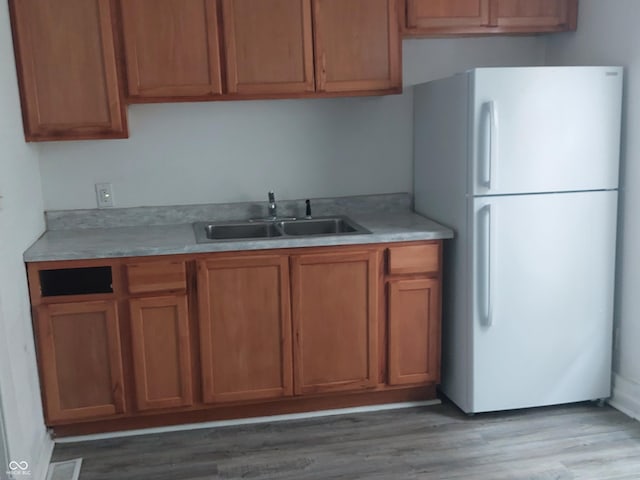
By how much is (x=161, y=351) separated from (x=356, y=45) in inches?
63.6

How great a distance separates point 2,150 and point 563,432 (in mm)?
2550

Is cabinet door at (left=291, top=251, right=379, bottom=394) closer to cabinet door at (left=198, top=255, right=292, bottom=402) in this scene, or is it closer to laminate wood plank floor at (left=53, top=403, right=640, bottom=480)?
cabinet door at (left=198, top=255, right=292, bottom=402)

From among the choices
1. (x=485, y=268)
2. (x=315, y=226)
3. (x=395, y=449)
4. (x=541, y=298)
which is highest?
(x=315, y=226)

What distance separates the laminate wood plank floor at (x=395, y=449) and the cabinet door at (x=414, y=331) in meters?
0.19

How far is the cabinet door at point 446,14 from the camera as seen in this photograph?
2957mm

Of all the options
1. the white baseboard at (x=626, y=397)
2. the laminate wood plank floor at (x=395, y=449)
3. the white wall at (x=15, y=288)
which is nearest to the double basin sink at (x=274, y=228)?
the white wall at (x=15, y=288)

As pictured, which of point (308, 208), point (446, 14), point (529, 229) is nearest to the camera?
point (529, 229)

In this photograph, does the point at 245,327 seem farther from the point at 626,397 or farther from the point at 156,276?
the point at 626,397

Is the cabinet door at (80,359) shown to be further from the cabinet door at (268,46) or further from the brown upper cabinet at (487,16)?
the brown upper cabinet at (487,16)

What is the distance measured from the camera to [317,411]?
3.00 meters

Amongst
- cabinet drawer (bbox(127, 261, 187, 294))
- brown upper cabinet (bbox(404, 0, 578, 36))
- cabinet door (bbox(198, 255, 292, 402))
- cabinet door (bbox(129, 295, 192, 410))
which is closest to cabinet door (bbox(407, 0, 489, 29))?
brown upper cabinet (bbox(404, 0, 578, 36))

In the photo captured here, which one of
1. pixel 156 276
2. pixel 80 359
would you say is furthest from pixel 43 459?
pixel 156 276

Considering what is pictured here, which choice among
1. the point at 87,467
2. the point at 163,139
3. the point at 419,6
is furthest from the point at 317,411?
the point at 419,6

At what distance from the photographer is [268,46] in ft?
9.36
